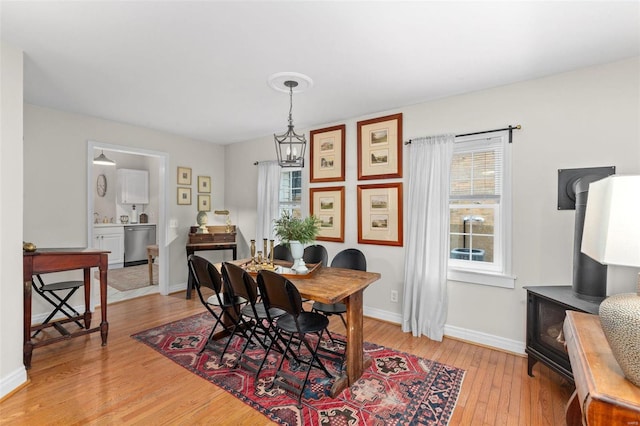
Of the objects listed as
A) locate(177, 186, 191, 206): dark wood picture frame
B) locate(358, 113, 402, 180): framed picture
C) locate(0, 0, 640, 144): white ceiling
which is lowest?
locate(177, 186, 191, 206): dark wood picture frame

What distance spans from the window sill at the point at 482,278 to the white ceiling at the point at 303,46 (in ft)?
6.08

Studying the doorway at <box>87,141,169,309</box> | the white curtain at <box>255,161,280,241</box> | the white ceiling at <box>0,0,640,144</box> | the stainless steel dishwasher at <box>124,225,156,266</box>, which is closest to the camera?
the white ceiling at <box>0,0,640,144</box>

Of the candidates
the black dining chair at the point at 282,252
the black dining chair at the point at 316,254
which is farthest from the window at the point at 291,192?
the black dining chair at the point at 316,254

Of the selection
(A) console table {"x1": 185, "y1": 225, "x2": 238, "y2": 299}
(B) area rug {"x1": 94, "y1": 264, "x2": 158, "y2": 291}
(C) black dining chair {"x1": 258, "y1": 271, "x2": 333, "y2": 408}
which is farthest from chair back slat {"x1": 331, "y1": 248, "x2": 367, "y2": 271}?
(B) area rug {"x1": 94, "y1": 264, "x2": 158, "y2": 291}

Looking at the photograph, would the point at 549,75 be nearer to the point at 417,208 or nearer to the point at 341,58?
the point at 417,208

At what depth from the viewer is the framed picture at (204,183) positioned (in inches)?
212

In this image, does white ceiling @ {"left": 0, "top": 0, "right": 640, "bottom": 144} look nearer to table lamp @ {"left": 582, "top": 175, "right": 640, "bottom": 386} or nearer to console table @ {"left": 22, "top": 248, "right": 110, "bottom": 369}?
table lamp @ {"left": 582, "top": 175, "right": 640, "bottom": 386}

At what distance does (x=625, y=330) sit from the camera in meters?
1.00

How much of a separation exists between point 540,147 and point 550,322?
1.51 meters

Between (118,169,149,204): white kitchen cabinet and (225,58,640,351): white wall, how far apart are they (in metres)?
6.45

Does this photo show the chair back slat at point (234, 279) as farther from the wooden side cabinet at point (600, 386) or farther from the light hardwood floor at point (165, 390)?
the wooden side cabinet at point (600, 386)

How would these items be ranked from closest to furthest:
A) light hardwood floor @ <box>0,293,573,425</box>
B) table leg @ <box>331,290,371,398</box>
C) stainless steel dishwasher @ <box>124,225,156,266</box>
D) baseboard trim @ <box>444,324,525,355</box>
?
light hardwood floor @ <box>0,293,573,425</box>, table leg @ <box>331,290,371,398</box>, baseboard trim @ <box>444,324,525,355</box>, stainless steel dishwasher @ <box>124,225,156,266</box>

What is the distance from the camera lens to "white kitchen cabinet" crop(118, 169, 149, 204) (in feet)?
23.3

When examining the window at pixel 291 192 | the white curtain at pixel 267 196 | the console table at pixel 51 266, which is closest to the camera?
the console table at pixel 51 266
